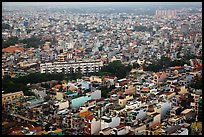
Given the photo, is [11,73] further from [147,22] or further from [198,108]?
[147,22]

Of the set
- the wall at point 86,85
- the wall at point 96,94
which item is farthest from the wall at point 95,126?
the wall at point 86,85

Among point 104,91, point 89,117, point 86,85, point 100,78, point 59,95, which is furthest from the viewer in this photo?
point 100,78

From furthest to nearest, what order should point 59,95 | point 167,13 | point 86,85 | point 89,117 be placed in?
1. point 167,13
2. point 86,85
3. point 59,95
4. point 89,117

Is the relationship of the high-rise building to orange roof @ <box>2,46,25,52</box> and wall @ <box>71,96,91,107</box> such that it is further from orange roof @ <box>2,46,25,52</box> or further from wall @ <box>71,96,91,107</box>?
wall @ <box>71,96,91,107</box>

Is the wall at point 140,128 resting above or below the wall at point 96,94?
above

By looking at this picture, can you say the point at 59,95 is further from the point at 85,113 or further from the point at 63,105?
the point at 85,113

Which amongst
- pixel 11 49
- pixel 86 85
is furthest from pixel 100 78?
pixel 11 49

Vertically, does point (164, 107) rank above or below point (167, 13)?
below

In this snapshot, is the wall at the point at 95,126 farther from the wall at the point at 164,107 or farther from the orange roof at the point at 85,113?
the wall at the point at 164,107

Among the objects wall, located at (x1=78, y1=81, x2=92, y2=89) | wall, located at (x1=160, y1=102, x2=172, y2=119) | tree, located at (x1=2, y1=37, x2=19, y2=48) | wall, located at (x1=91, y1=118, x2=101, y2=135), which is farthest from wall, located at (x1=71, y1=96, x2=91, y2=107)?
tree, located at (x1=2, y1=37, x2=19, y2=48)
